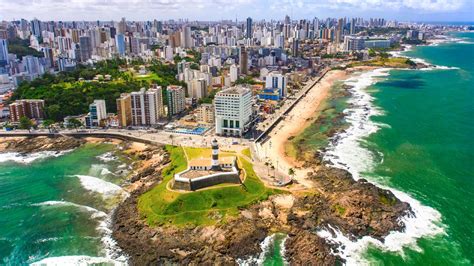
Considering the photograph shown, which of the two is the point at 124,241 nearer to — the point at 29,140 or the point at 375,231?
the point at 375,231

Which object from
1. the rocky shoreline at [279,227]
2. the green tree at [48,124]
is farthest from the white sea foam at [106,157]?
the green tree at [48,124]

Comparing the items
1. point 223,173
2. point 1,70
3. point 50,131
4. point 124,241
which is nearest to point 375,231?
point 223,173

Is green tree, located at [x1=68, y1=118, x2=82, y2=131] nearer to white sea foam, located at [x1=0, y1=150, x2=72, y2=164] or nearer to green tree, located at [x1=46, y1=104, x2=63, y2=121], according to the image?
green tree, located at [x1=46, y1=104, x2=63, y2=121]

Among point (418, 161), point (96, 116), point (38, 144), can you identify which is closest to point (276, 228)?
point (418, 161)

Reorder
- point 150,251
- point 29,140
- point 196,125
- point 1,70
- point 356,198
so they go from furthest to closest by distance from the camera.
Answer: point 1,70 → point 196,125 → point 29,140 → point 356,198 → point 150,251

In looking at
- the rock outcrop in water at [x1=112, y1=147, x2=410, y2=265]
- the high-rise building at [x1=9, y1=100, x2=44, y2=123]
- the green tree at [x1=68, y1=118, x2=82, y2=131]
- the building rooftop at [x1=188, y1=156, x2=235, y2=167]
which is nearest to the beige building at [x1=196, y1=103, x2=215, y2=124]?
the green tree at [x1=68, y1=118, x2=82, y2=131]
